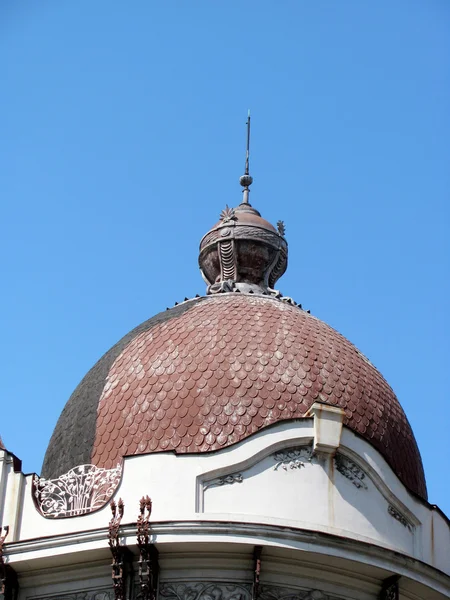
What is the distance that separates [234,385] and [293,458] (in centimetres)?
170

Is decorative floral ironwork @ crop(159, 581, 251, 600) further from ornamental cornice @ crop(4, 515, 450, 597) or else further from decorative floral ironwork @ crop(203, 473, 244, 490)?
decorative floral ironwork @ crop(203, 473, 244, 490)

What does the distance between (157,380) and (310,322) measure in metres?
2.99

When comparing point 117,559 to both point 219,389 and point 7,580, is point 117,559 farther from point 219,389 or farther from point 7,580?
point 219,389

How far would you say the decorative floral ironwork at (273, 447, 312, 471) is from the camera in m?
21.8

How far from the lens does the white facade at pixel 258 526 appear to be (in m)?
20.7

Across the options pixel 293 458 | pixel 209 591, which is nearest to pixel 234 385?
pixel 293 458

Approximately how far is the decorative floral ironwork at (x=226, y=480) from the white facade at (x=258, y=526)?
14 mm

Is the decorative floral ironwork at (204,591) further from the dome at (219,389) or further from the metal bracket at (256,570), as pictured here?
the dome at (219,389)

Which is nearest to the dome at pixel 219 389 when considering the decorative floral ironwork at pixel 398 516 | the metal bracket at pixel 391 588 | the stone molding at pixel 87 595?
the decorative floral ironwork at pixel 398 516

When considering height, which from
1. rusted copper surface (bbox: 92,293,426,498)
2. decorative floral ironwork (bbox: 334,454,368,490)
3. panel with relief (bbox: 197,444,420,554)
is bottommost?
panel with relief (bbox: 197,444,420,554)

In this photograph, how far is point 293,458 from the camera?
21.9m

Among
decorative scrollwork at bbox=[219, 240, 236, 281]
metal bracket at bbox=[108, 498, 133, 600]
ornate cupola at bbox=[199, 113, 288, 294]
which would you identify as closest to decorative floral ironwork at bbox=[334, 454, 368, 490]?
metal bracket at bbox=[108, 498, 133, 600]

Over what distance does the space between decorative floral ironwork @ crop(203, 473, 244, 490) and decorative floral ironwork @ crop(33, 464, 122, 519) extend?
1.27 meters

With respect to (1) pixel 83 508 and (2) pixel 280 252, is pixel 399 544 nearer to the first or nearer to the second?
(1) pixel 83 508
